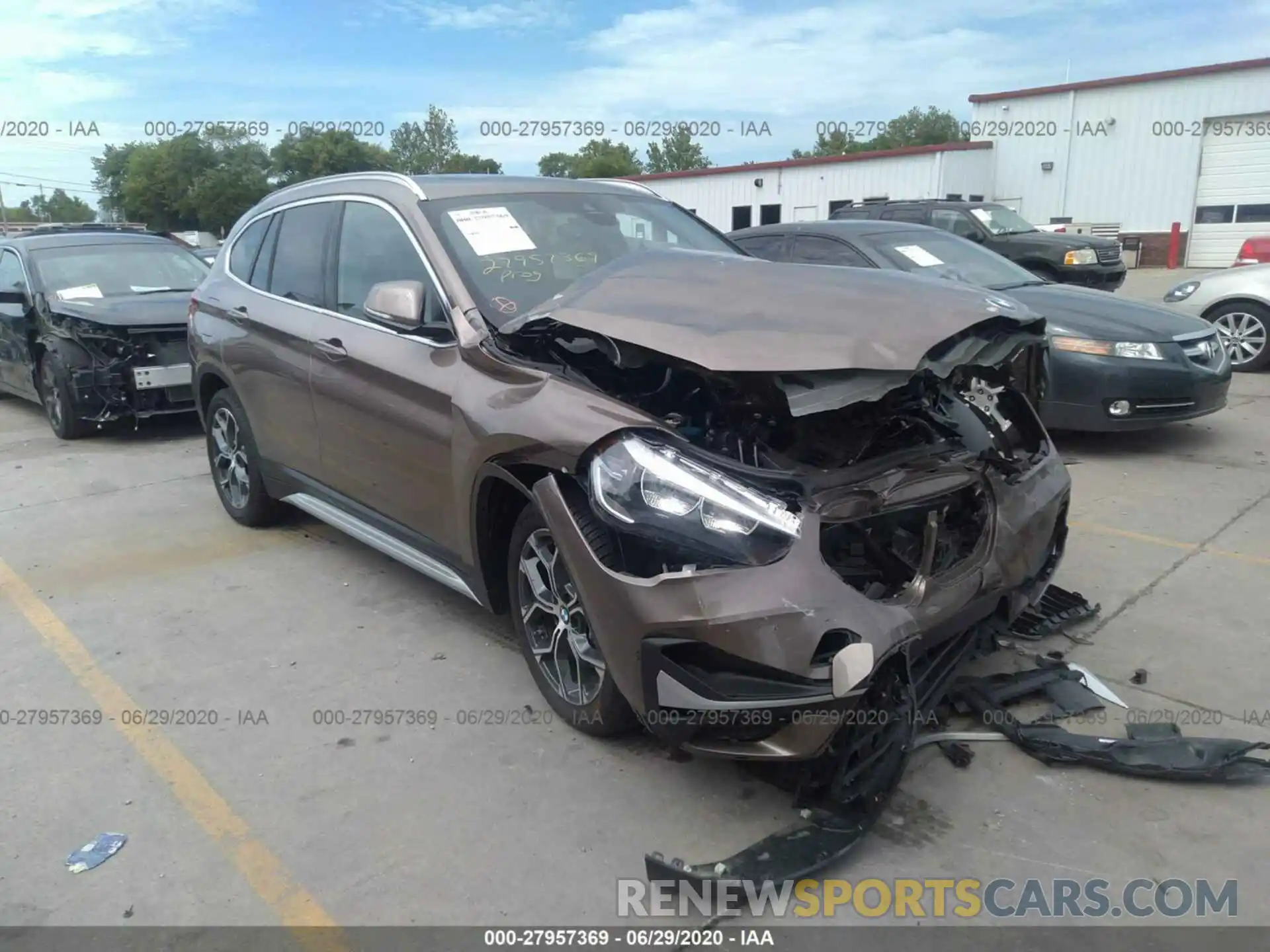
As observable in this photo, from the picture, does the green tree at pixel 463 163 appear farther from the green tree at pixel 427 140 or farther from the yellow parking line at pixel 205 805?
the yellow parking line at pixel 205 805

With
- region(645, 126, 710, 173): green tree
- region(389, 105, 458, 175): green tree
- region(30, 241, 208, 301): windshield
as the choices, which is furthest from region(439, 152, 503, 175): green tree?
region(30, 241, 208, 301): windshield

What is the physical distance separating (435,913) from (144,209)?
6516 centimetres

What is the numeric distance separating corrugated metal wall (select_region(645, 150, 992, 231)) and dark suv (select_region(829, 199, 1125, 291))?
375 inches

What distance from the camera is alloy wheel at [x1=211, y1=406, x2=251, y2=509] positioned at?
551cm

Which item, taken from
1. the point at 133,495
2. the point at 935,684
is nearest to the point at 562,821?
the point at 935,684

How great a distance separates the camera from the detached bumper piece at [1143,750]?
2953 millimetres

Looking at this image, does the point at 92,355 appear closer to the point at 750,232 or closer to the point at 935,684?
the point at 750,232

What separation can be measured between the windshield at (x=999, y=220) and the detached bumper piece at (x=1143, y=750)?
465 inches

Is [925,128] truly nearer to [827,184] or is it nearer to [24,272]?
[827,184]

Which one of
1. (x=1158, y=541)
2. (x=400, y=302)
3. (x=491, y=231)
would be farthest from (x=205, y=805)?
(x=1158, y=541)

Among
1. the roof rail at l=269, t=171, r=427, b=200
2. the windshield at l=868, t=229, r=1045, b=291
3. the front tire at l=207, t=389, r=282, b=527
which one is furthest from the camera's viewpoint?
the windshield at l=868, t=229, r=1045, b=291

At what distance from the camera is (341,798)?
305cm

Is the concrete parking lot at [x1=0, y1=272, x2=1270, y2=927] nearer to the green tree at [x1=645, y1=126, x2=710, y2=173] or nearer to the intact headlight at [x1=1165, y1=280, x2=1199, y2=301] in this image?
the intact headlight at [x1=1165, y1=280, x2=1199, y2=301]

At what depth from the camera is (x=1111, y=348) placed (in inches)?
253
